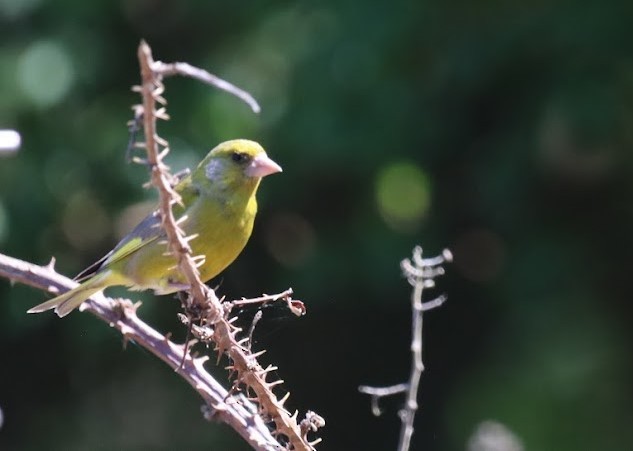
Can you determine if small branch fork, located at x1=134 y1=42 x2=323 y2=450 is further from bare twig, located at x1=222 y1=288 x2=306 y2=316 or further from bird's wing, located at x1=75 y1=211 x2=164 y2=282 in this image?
bird's wing, located at x1=75 y1=211 x2=164 y2=282

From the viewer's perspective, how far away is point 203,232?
9.86ft

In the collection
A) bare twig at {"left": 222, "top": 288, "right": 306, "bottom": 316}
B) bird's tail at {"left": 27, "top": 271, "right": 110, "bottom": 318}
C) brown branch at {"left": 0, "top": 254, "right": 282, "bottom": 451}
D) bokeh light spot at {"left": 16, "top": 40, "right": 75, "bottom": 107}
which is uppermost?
bare twig at {"left": 222, "top": 288, "right": 306, "bottom": 316}

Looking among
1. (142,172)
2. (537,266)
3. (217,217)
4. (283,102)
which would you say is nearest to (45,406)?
(142,172)

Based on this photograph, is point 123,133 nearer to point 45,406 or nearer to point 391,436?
point 45,406

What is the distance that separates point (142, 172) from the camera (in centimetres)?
567

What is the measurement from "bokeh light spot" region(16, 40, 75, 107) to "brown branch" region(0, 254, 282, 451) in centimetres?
376

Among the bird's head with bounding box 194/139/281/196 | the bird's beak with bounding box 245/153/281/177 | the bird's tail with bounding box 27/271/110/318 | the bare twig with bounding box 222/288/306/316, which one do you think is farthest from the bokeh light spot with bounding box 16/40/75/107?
the bare twig with bounding box 222/288/306/316

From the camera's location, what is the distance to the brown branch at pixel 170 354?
68.7 inches

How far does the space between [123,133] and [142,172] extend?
0.28m

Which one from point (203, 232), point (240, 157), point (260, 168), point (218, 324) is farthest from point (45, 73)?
point (218, 324)

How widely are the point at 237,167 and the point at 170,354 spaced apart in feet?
4.74

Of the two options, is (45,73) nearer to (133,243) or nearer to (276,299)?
(133,243)

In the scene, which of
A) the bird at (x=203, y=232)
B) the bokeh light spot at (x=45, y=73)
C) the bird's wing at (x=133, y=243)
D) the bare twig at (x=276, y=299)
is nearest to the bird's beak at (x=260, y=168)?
the bird at (x=203, y=232)

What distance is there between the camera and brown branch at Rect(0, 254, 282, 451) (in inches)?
68.7
